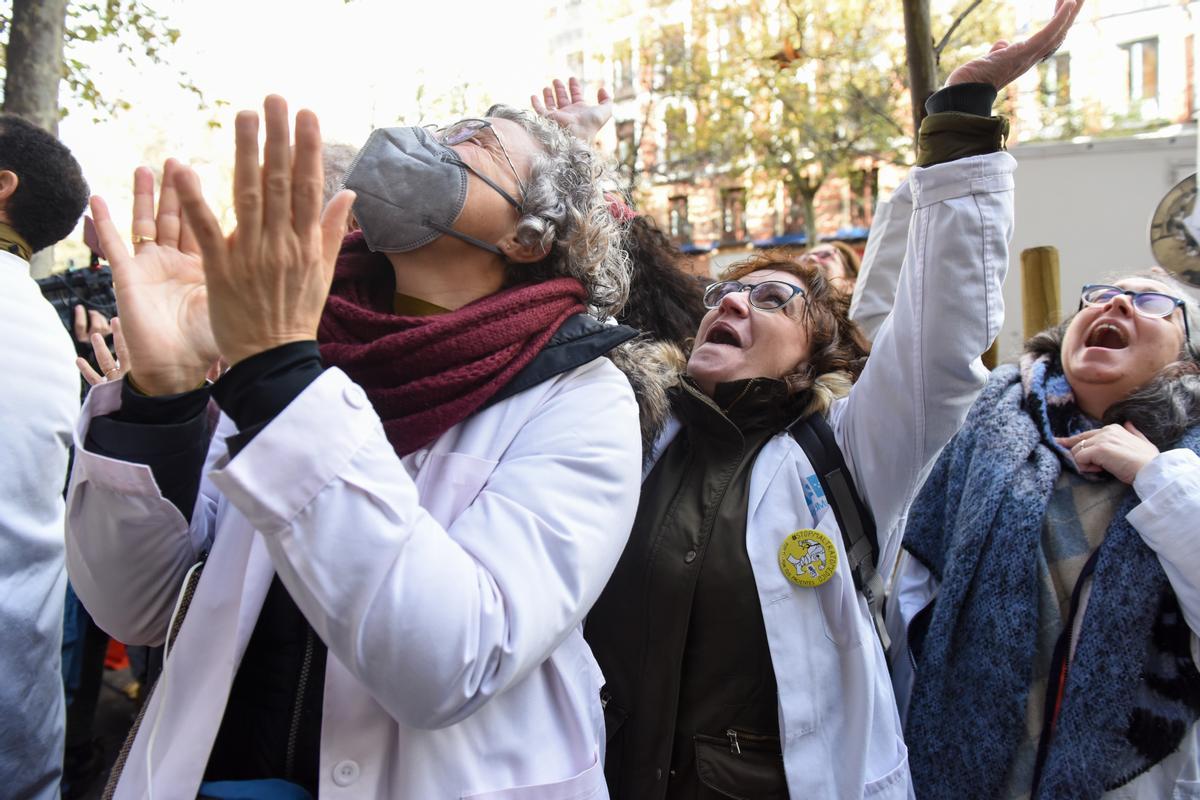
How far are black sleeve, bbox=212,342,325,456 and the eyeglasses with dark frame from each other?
0.63m

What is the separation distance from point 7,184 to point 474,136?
67.5 inches

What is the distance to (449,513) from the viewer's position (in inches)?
52.5

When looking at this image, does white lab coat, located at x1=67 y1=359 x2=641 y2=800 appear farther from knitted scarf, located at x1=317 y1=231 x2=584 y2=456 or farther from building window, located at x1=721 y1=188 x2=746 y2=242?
building window, located at x1=721 y1=188 x2=746 y2=242

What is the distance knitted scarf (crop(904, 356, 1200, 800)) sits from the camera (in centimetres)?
200

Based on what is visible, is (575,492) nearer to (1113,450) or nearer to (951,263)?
(951,263)

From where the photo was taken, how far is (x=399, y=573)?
108cm

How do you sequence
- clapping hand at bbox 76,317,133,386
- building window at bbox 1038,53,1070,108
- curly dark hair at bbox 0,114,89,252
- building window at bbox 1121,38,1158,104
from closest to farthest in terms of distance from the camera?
clapping hand at bbox 76,317,133,386 → curly dark hair at bbox 0,114,89,252 → building window at bbox 1038,53,1070,108 → building window at bbox 1121,38,1158,104

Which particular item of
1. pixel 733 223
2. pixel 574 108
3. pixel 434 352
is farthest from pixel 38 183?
pixel 733 223

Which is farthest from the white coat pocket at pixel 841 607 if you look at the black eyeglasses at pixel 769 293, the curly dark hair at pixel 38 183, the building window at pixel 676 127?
the building window at pixel 676 127

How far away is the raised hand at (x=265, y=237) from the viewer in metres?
1.08

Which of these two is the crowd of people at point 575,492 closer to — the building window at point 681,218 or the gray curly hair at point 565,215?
the gray curly hair at point 565,215

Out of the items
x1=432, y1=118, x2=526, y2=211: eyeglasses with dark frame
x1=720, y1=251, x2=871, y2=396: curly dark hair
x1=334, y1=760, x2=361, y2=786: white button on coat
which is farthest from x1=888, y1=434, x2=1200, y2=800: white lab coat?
x1=334, y1=760, x2=361, y2=786: white button on coat

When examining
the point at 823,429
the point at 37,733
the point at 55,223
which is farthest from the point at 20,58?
the point at 823,429

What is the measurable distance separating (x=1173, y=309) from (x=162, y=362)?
2.43 meters
